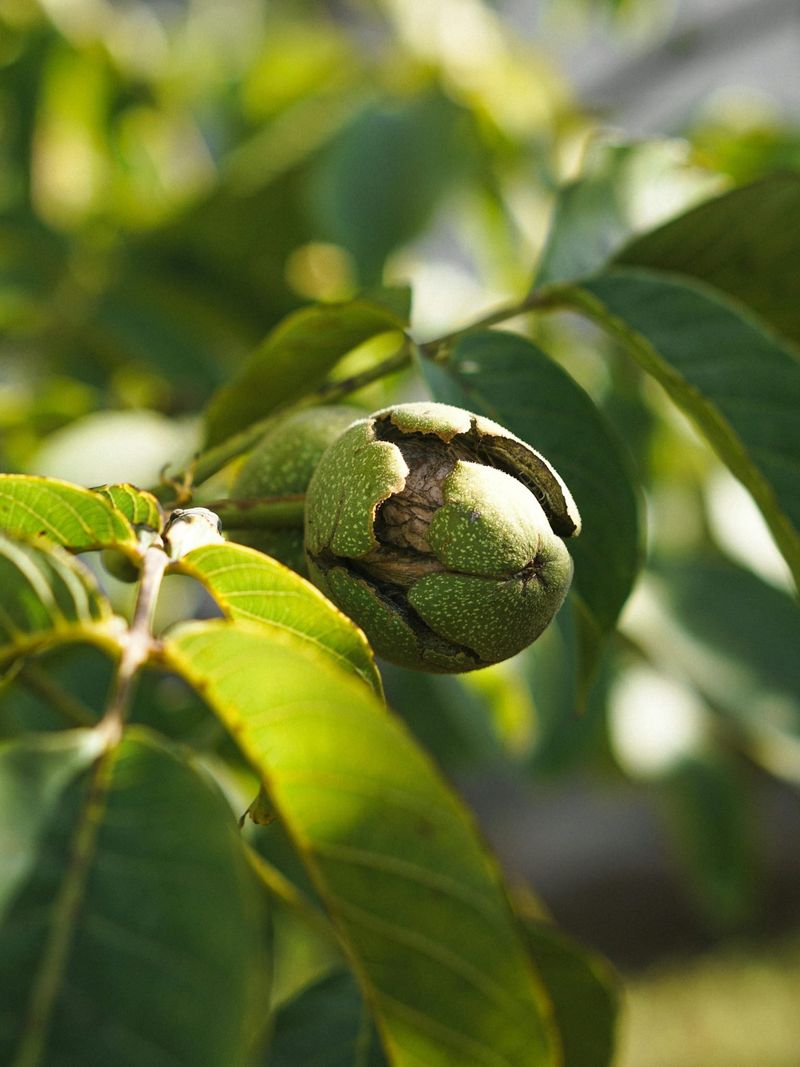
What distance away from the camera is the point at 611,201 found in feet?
3.33

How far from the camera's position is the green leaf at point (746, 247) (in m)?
0.88

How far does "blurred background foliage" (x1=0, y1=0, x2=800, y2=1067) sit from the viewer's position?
1.33 m

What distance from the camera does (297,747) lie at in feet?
1.58

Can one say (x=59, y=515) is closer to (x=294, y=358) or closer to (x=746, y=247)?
(x=294, y=358)

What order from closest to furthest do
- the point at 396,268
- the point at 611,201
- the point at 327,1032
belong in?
the point at 327,1032
the point at 611,201
the point at 396,268

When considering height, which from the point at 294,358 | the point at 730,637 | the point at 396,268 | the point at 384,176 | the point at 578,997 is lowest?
the point at 730,637

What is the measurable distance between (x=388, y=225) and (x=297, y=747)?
116cm

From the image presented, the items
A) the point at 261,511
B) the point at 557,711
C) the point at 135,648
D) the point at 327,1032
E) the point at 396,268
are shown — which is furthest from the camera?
the point at 396,268

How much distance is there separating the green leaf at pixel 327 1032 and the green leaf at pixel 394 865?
1.15 ft

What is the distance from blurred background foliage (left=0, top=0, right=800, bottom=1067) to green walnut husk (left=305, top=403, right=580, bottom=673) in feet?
1.51

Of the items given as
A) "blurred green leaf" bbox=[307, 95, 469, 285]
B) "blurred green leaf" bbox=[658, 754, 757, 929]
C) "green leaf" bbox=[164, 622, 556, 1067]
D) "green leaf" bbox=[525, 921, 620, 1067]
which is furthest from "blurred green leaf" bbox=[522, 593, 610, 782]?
"green leaf" bbox=[164, 622, 556, 1067]

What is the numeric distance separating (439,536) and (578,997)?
0.44m

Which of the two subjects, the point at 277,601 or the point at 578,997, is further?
the point at 578,997

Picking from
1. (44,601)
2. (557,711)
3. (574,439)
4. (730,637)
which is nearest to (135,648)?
(44,601)
